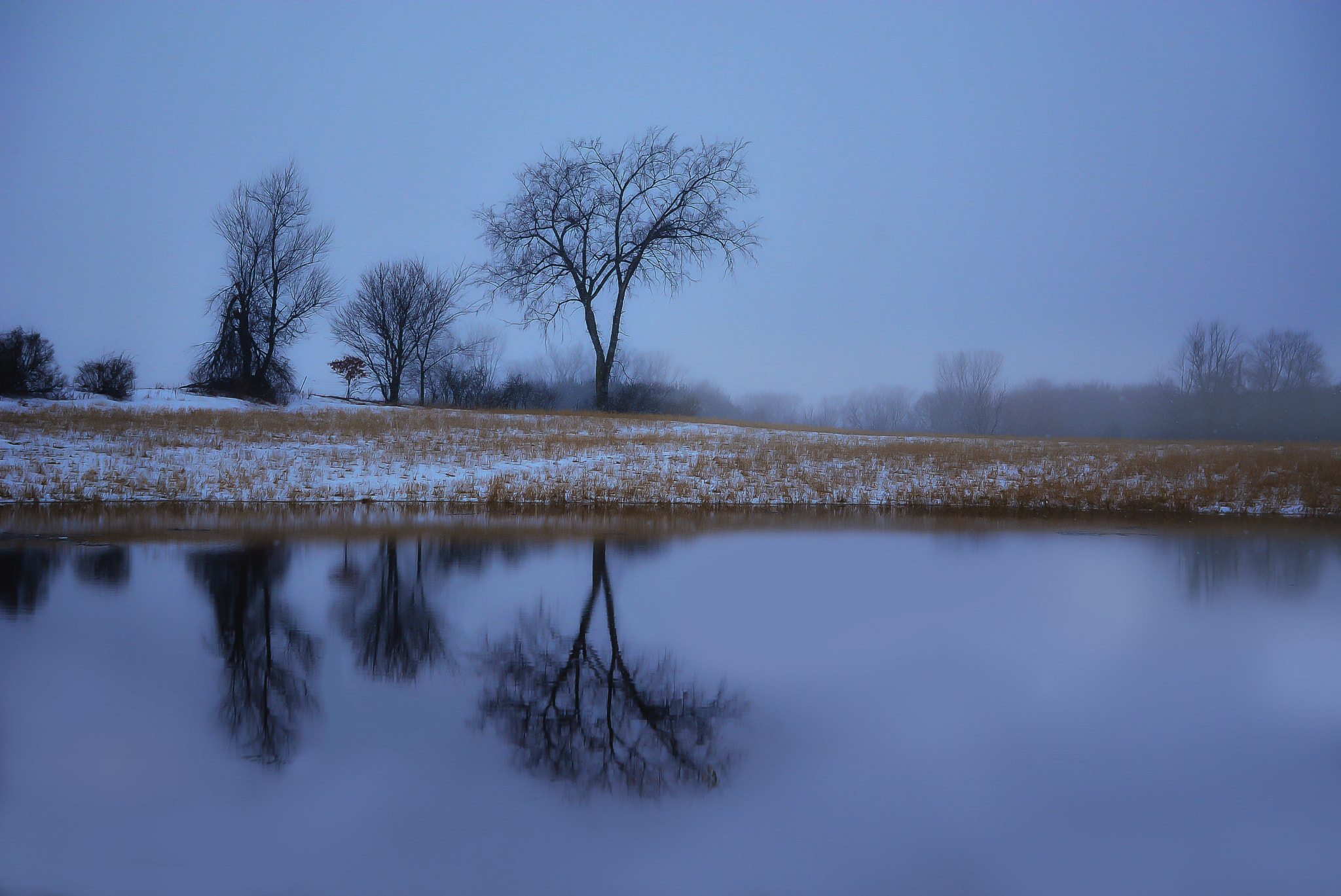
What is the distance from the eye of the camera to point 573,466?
1819 cm

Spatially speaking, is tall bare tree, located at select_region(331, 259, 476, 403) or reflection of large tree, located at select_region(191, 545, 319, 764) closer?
reflection of large tree, located at select_region(191, 545, 319, 764)

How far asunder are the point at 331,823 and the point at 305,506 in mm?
11935

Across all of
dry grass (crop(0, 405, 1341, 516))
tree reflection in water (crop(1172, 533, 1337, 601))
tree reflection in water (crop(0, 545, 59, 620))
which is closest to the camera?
tree reflection in water (crop(0, 545, 59, 620))

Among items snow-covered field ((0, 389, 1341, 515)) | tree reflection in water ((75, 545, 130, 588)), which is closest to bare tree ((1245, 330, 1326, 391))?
snow-covered field ((0, 389, 1341, 515))

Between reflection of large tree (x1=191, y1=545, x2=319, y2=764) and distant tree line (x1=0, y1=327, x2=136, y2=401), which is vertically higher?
distant tree line (x1=0, y1=327, x2=136, y2=401)

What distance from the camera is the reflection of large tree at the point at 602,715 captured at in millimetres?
3799

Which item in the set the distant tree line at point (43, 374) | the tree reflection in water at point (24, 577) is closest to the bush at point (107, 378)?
the distant tree line at point (43, 374)

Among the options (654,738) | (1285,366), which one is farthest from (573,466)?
(1285,366)

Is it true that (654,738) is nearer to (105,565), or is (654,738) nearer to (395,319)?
(105,565)

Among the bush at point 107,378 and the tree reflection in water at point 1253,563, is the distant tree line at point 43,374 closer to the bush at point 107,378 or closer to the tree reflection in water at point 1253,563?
the bush at point 107,378

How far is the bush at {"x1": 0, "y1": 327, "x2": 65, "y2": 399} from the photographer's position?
75.3 ft

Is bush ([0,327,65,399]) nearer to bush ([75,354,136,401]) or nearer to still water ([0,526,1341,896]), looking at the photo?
bush ([75,354,136,401])

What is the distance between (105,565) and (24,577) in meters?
0.81

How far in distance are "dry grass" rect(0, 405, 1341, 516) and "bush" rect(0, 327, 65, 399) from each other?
146 inches
